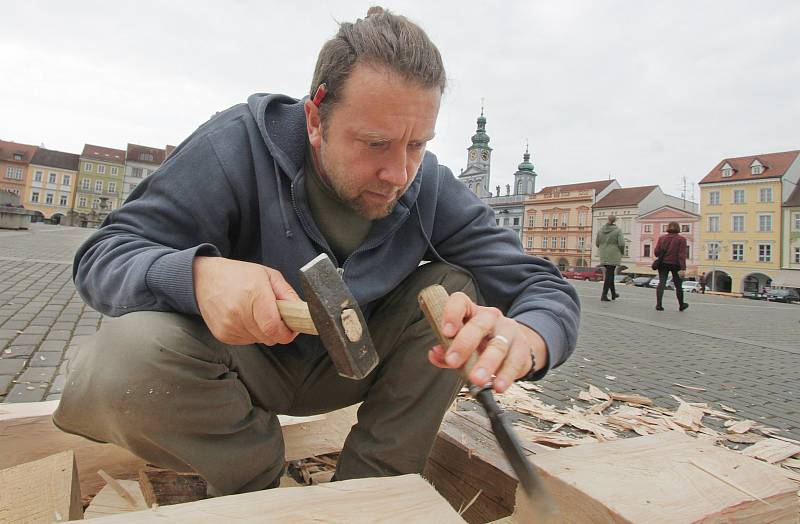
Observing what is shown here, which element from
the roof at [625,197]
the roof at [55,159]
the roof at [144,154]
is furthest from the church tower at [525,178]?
the roof at [55,159]

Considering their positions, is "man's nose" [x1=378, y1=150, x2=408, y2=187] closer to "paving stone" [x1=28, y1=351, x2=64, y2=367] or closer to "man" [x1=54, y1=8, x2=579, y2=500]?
"man" [x1=54, y1=8, x2=579, y2=500]

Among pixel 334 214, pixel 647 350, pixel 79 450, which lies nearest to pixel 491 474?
pixel 334 214

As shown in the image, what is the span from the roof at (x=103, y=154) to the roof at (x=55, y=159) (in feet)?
5.56

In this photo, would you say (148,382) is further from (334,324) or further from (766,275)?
(766,275)

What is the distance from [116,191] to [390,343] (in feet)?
245

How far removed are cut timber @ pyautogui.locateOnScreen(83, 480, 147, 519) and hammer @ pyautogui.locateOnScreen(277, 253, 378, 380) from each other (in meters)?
0.82

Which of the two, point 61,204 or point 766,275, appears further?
point 61,204

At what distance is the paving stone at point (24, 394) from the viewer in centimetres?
246

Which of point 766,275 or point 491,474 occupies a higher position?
point 766,275

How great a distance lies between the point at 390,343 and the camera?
178 centimetres

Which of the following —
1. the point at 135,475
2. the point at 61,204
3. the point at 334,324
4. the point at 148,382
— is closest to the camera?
the point at 334,324

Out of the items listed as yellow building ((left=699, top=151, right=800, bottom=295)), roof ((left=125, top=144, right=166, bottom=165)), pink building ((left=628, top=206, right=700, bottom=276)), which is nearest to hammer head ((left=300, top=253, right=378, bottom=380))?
yellow building ((left=699, top=151, right=800, bottom=295))

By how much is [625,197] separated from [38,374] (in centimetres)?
5965

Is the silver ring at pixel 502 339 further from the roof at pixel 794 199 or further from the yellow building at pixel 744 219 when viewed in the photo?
the roof at pixel 794 199
